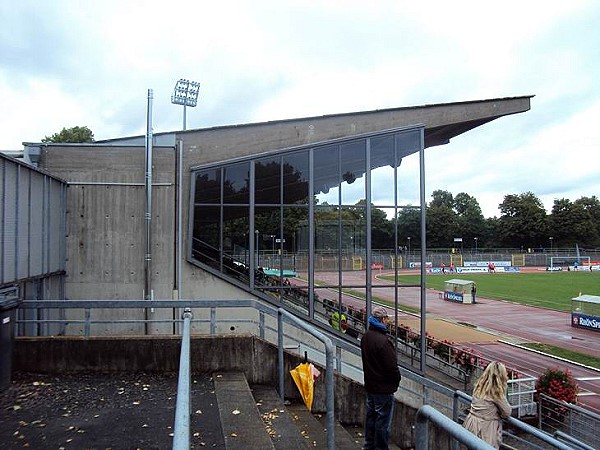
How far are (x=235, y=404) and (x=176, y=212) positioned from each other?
8559 mm

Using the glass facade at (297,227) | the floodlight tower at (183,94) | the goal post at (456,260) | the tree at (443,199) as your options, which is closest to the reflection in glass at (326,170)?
the glass facade at (297,227)

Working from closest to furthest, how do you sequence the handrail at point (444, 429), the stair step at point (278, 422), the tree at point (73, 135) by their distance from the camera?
the handrail at point (444, 429) → the stair step at point (278, 422) → the tree at point (73, 135)

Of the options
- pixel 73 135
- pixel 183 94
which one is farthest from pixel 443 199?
pixel 183 94

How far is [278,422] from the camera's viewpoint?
211 inches

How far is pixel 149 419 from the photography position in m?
5.19

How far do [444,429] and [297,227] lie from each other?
38.1ft

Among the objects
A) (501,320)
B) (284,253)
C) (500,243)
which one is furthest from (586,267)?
(284,253)

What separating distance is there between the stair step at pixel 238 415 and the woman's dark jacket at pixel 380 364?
1341 millimetres

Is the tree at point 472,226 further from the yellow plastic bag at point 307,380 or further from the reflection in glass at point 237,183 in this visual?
the yellow plastic bag at point 307,380

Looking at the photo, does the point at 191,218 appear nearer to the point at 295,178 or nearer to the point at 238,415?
the point at 295,178

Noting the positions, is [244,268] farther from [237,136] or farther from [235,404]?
[235,404]

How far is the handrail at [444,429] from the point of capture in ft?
6.46

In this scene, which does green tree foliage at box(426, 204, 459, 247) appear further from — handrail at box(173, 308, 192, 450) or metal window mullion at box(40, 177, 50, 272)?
handrail at box(173, 308, 192, 450)

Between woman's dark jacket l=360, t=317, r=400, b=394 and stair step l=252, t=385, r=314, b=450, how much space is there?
990 mm
